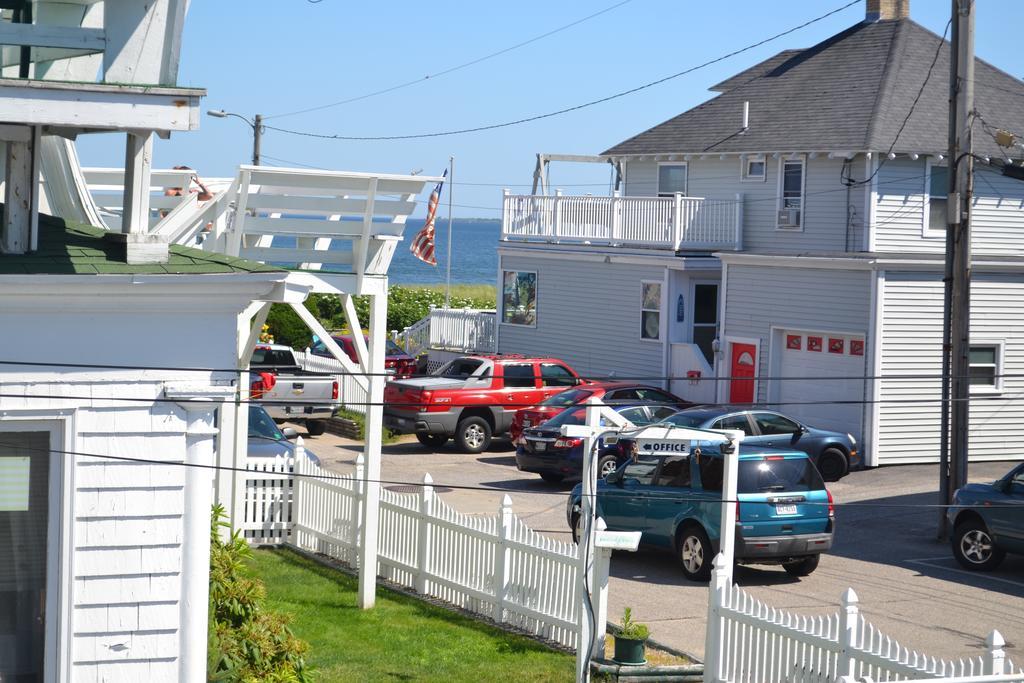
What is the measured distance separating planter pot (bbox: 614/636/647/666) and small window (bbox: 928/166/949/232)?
746 inches

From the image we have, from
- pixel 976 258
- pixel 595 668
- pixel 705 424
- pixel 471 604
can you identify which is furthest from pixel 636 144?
pixel 595 668

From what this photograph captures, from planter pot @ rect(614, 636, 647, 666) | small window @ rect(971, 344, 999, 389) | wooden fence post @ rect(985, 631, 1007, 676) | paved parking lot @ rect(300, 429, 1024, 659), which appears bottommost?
paved parking lot @ rect(300, 429, 1024, 659)

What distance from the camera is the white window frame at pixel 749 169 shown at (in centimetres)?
3031

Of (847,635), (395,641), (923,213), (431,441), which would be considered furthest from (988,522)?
(431,441)

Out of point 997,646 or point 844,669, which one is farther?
point 844,669

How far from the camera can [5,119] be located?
25.7 ft

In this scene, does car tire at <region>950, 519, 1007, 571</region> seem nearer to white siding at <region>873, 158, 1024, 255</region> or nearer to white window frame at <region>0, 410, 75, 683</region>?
white siding at <region>873, 158, 1024, 255</region>

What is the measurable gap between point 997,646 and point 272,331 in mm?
30636

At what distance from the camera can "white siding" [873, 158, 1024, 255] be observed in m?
27.3

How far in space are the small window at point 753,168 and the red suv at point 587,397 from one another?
272 inches

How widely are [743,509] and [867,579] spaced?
2023mm

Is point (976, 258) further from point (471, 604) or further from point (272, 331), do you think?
point (272, 331)

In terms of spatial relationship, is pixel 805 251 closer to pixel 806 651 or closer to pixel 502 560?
pixel 502 560

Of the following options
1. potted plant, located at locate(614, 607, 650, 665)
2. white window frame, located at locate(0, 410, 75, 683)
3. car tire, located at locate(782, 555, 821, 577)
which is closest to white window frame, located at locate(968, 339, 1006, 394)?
car tire, located at locate(782, 555, 821, 577)
